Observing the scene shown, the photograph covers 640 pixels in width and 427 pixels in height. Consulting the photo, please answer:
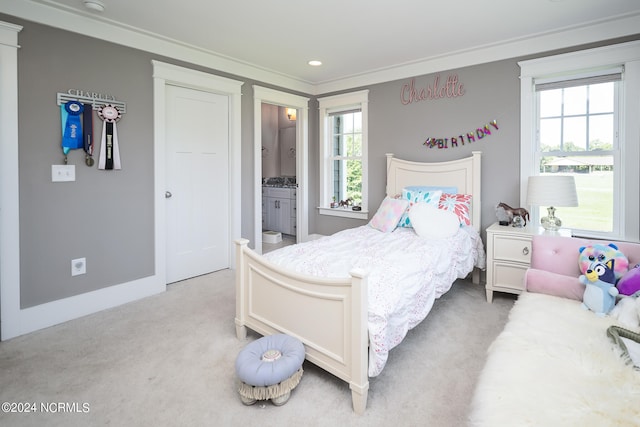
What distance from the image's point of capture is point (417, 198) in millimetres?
3523

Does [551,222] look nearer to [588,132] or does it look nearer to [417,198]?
[588,132]

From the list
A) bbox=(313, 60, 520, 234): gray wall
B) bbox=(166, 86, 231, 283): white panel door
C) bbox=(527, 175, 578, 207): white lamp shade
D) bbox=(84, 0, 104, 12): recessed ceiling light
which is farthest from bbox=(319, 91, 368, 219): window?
bbox=(84, 0, 104, 12): recessed ceiling light

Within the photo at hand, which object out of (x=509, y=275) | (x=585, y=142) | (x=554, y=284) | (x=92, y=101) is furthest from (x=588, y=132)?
(x=92, y=101)

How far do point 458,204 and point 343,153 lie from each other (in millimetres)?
1975

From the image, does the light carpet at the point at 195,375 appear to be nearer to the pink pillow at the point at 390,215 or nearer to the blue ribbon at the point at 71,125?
the pink pillow at the point at 390,215

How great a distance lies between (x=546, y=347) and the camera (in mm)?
1387

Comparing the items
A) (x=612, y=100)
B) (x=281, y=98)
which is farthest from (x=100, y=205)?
(x=612, y=100)

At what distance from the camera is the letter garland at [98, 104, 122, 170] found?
9.49 feet

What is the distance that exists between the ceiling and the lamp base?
4.99 feet

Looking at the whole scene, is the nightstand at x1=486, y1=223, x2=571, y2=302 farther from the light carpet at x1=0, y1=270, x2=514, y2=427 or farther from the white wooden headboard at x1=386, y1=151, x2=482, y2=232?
the white wooden headboard at x1=386, y1=151, x2=482, y2=232

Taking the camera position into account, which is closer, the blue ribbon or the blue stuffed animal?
the blue stuffed animal

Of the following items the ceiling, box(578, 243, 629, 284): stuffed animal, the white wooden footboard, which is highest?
the ceiling

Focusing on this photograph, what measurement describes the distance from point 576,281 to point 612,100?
6.79ft

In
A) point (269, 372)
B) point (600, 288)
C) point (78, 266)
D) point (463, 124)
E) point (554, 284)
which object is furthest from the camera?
point (463, 124)
